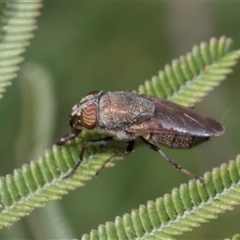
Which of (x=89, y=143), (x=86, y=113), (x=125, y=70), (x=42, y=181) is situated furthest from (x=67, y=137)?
(x=125, y=70)

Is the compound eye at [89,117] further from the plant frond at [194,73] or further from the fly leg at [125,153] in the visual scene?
the plant frond at [194,73]

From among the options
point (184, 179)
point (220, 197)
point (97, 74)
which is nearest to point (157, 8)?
point (97, 74)

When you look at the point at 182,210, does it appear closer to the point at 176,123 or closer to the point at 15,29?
the point at 176,123

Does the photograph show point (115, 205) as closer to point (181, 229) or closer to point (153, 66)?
point (153, 66)

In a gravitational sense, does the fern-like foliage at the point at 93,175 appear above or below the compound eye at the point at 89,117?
below

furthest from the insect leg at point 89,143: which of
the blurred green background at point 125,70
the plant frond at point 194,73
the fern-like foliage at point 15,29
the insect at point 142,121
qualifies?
the blurred green background at point 125,70

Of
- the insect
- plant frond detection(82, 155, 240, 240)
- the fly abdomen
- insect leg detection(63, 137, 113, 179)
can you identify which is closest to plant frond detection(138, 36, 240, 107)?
the insect
